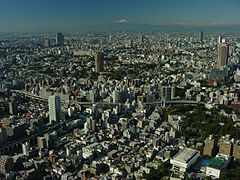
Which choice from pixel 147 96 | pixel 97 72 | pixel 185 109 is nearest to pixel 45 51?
pixel 97 72

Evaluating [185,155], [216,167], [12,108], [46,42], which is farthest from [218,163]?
[46,42]

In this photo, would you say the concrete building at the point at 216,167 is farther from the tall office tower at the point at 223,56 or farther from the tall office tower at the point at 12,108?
the tall office tower at the point at 223,56

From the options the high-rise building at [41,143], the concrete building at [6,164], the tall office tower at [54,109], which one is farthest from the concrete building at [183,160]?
the tall office tower at [54,109]

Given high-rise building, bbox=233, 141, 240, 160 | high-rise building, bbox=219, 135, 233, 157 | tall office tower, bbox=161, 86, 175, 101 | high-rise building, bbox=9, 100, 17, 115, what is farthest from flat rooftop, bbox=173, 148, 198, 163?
high-rise building, bbox=9, 100, 17, 115

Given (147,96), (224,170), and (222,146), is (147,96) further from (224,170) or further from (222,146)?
(224,170)

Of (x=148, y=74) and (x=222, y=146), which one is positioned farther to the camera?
(x=148, y=74)
